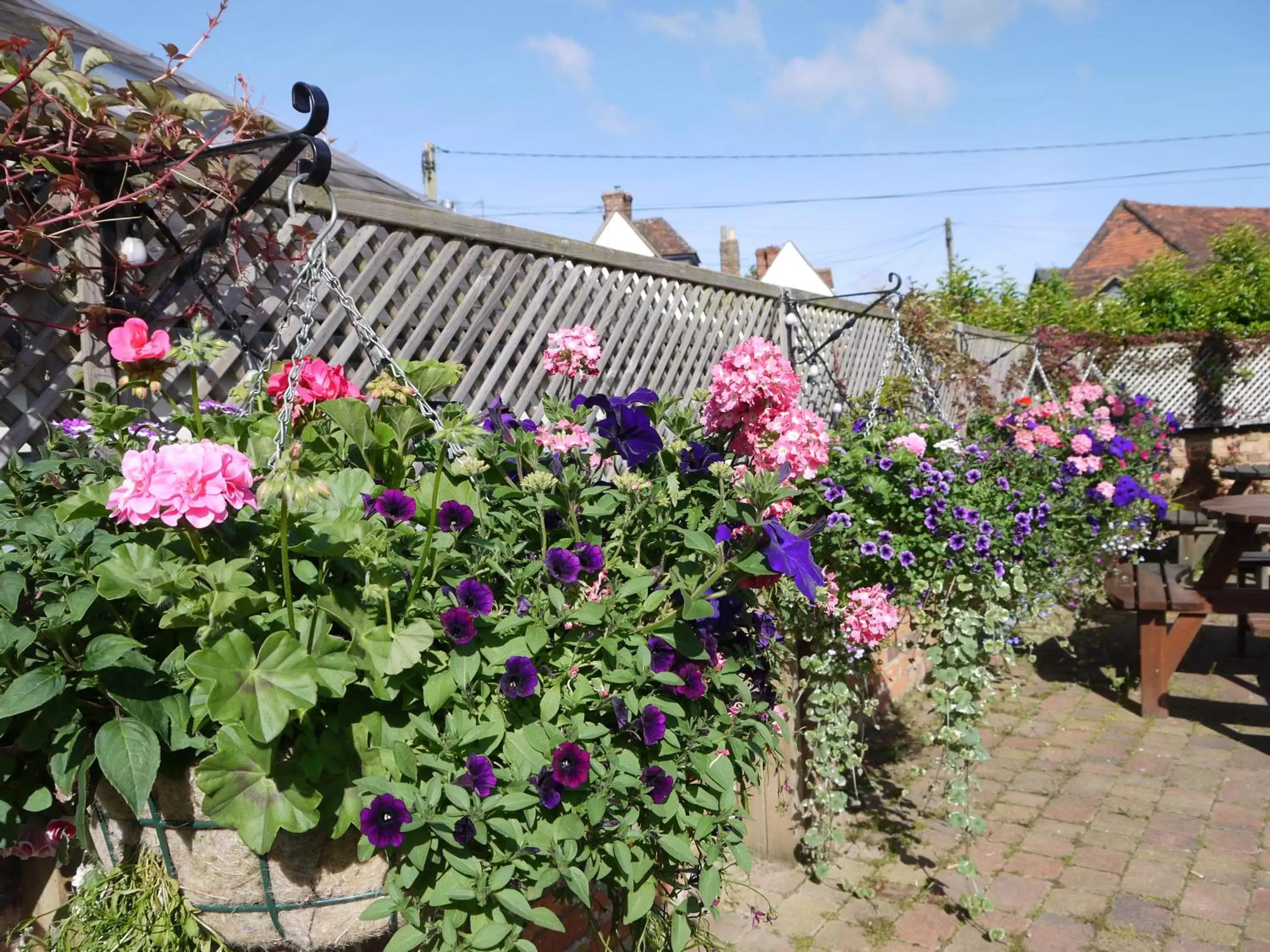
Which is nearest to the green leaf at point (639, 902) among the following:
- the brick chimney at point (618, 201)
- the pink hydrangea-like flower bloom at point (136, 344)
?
the pink hydrangea-like flower bloom at point (136, 344)

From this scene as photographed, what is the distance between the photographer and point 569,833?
1323mm

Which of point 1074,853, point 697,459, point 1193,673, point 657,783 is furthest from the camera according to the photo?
point 1193,673

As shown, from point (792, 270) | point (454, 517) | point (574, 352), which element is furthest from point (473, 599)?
point (792, 270)

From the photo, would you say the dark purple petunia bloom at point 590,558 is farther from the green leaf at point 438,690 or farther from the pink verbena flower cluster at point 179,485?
the pink verbena flower cluster at point 179,485

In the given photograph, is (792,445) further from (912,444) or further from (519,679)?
(912,444)

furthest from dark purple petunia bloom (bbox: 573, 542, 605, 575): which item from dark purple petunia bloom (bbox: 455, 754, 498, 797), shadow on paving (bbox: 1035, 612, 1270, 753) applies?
shadow on paving (bbox: 1035, 612, 1270, 753)

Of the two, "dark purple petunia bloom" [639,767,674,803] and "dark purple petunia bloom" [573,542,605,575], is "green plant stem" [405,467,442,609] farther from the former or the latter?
"dark purple petunia bloom" [639,767,674,803]

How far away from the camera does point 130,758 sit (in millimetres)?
1177

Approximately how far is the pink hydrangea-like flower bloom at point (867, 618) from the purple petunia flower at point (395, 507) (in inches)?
72.3

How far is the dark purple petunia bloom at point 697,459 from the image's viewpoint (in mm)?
1720

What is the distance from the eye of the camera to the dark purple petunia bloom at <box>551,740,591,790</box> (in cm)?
133

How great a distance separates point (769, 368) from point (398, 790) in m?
1.03

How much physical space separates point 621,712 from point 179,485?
709mm

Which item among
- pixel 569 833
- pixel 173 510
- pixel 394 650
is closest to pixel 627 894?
pixel 569 833
